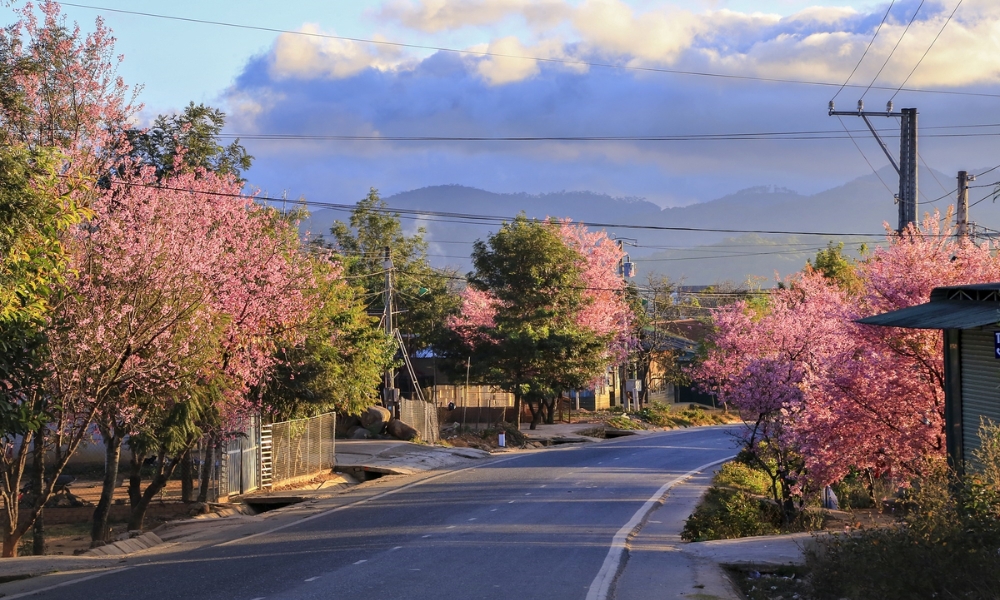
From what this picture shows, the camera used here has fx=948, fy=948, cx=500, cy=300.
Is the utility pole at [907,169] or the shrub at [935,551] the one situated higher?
the utility pole at [907,169]

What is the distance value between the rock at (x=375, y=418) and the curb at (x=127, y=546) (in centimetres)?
2206

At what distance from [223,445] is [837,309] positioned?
13877 millimetres

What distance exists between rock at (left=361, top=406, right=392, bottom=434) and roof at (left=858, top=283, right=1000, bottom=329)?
88.4ft

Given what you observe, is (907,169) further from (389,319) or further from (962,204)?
(389,319)

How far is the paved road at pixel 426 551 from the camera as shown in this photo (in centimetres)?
1115

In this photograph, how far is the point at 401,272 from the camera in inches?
2175

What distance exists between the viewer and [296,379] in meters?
24.9

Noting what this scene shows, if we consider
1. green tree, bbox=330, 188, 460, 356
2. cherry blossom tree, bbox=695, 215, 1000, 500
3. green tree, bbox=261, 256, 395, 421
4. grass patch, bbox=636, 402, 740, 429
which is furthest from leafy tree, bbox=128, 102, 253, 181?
grass patch, bbox=636, 402, 740, 429

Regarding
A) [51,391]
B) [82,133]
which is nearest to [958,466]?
[51,391]

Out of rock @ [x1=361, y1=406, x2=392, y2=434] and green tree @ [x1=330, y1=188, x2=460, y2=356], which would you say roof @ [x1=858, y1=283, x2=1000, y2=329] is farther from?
green tree @ [x1=330, y1=188, x2=460, y2=356]

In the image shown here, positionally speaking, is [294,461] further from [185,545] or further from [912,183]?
[912,183]

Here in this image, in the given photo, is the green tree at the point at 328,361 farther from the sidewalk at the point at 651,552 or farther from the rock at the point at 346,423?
the rock at the point at 346,423

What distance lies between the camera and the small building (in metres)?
13.0

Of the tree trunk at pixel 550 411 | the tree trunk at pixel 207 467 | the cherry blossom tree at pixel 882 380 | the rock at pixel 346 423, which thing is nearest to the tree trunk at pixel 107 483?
the tree trunk at pixel 207 467
